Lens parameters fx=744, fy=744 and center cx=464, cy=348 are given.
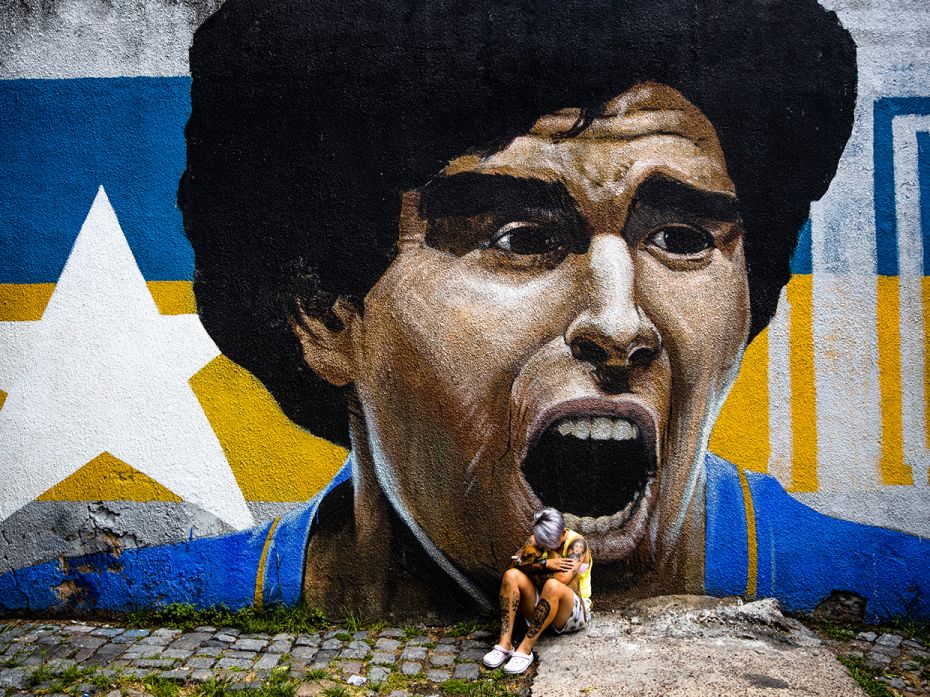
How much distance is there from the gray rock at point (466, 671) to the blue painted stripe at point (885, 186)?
334 centimetres

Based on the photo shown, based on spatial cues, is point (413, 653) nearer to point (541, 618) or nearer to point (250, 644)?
point (541, 618)

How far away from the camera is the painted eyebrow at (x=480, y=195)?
4492 millimetres

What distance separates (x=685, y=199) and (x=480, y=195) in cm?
124

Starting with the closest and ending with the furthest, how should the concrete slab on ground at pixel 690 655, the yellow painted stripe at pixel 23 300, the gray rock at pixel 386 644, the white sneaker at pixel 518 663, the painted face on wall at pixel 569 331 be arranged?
the concrete slab on ground at pixel 690 655 → the white sneaker at pixel 518 663 → the gray rock at pixel 386 644 → the painted face on wall at pixel 569 331 → the yellow painted stripe at pixel 23 300

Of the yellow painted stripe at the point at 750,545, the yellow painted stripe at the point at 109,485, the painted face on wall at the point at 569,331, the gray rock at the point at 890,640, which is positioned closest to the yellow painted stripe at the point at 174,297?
the yellow painted stripe at the point at 109,485

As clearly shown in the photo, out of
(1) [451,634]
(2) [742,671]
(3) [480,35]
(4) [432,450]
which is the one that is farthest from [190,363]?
(2) [742,671]

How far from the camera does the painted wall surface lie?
448 cm

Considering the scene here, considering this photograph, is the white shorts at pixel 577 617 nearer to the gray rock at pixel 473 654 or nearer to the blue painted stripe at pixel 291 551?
the gray rock at pixel 473 654

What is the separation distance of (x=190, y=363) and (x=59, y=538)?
1391 mm

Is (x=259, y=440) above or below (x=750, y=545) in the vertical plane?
above

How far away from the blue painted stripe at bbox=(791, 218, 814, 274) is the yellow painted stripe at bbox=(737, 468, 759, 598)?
1282 mm

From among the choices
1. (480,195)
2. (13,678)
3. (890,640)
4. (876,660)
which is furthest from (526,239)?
(13,678)

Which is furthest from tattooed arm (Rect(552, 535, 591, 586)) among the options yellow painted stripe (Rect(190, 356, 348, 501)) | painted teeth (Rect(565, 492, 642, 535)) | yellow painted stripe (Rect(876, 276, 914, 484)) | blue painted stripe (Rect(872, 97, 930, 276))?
blue painted stripe (Rect(872, 97, 930, 276))

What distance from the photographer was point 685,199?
4.49m
